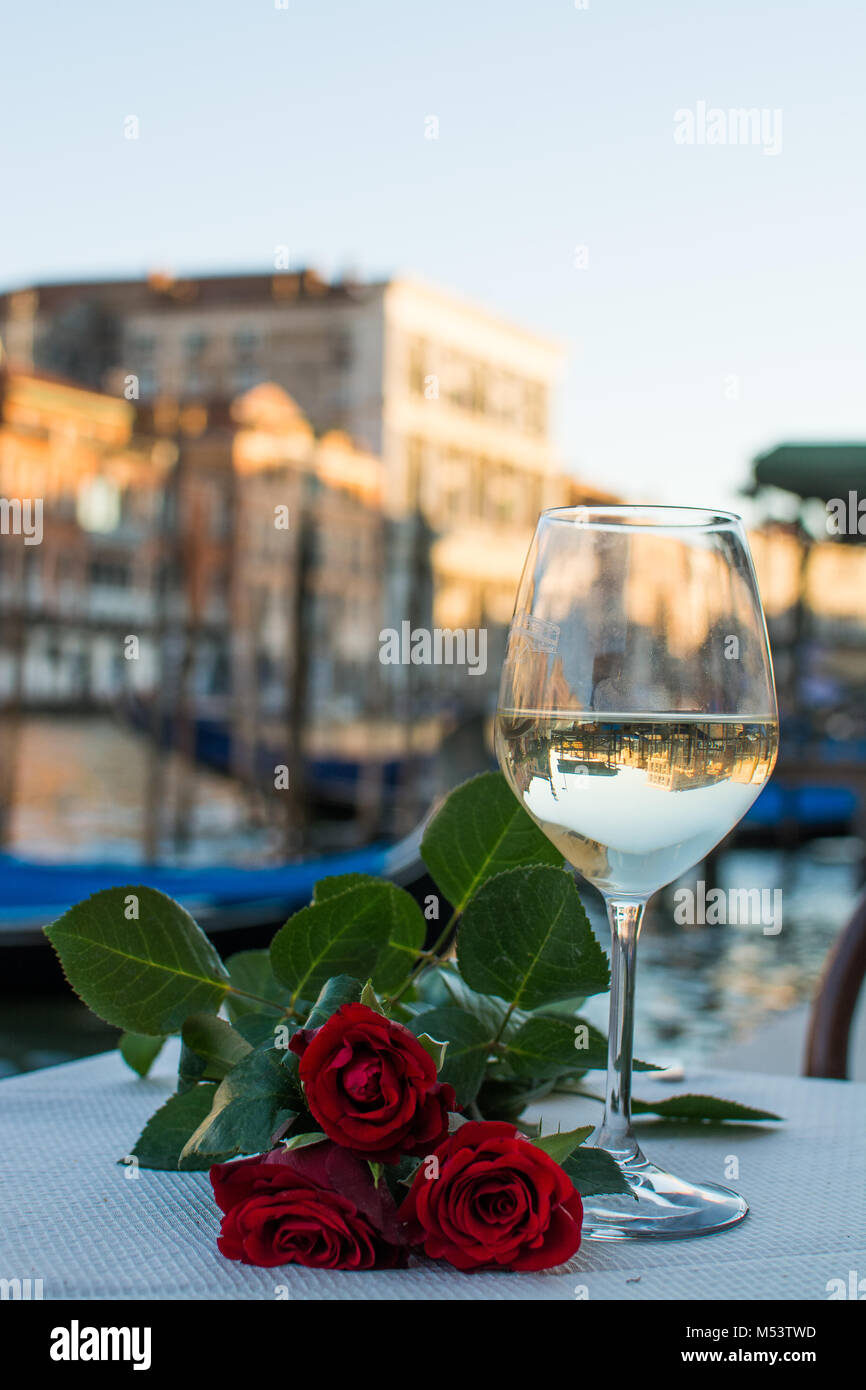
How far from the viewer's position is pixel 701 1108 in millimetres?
635

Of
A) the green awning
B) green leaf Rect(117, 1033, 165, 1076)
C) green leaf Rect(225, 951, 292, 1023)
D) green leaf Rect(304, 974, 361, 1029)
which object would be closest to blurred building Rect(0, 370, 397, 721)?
the green awning

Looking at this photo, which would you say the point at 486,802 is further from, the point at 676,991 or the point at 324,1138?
the point at 676,991

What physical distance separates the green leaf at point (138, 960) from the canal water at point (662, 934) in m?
0.16

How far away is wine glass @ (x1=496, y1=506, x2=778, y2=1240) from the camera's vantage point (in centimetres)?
50

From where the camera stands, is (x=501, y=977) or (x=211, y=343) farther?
(x=211, y=343)

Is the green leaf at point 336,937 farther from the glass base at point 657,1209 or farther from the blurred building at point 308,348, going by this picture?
the blurred building at point 308,348

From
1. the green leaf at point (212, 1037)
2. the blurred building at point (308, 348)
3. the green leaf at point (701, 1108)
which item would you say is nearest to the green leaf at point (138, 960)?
the green leaf at point (212, 1037)

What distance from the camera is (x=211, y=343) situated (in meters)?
35.0

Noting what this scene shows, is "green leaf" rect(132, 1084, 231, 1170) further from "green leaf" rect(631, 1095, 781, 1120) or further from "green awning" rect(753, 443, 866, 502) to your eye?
"green awning" rect(753, 443, 866, 502)

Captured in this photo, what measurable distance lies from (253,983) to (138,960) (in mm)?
79

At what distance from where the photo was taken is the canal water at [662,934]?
552cm

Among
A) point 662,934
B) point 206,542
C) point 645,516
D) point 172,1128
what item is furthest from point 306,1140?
point 206,542

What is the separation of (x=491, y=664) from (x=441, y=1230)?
36432mm
